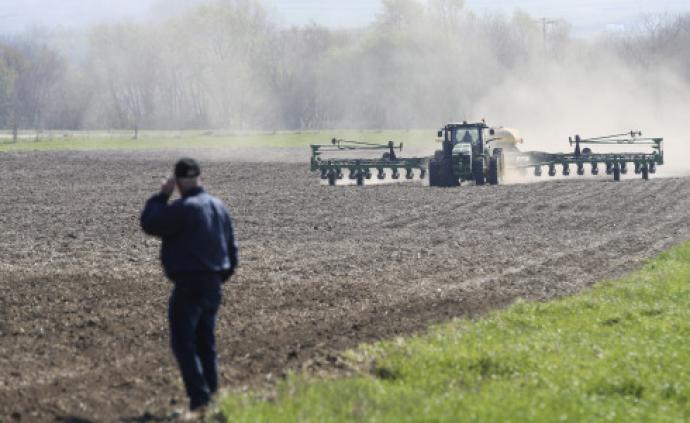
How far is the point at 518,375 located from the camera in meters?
11.5

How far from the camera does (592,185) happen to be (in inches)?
1689

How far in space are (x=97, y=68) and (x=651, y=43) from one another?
49214mm

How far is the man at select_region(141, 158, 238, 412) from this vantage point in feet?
33.0

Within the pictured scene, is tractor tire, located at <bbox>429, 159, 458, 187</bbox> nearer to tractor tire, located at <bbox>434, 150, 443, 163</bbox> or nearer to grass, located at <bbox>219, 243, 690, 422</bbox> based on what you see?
tractor tire, located at <bbox>434, 150, 443, 163</bbox>

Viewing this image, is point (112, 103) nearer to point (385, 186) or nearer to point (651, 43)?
point (651, 43)

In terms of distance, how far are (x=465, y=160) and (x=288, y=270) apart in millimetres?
22388

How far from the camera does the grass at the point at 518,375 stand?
381 inches

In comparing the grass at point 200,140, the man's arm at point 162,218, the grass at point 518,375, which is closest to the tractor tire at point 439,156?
the grass at point 518,375

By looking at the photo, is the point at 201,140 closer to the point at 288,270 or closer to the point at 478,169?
the point at 478,169

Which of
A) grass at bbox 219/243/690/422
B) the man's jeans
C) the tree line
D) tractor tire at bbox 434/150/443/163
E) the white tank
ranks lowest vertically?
grass at bbox 219/243/690/422

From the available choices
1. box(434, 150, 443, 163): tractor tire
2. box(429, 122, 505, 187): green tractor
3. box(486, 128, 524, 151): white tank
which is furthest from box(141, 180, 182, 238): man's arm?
box(486, 128, 524, 151): white tank

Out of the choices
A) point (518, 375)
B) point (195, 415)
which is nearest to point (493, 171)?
point (518, 375)

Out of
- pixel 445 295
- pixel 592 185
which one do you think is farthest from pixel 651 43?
pixel 445 295

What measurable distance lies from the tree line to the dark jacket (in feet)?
255
